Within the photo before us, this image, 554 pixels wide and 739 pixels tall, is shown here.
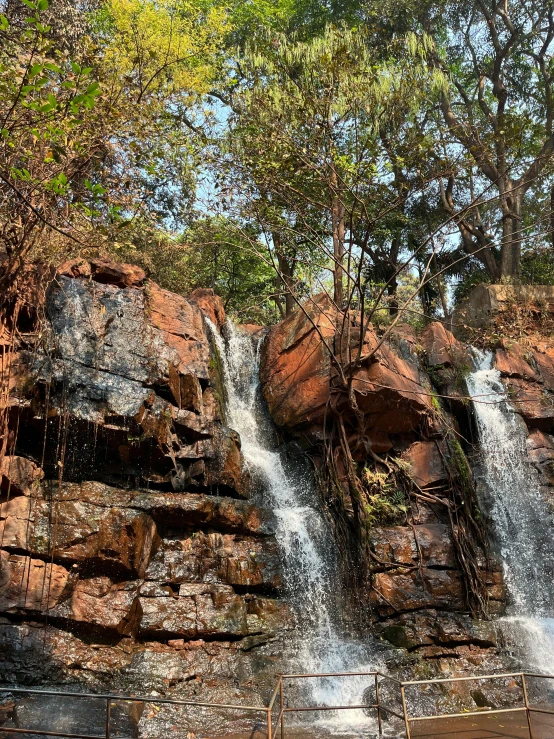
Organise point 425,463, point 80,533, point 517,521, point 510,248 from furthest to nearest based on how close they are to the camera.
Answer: point 510,248 < point 517,521 < point 425,463 < point 80,533

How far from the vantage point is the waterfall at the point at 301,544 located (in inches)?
332

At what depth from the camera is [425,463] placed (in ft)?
39.9

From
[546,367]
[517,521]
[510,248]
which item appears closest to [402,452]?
[517,521]

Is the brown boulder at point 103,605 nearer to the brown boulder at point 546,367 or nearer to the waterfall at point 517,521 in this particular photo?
the waterfall at point 517,521

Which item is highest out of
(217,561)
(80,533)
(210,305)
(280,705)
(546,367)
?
(210,305)

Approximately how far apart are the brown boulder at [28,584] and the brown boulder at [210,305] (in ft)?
21.9

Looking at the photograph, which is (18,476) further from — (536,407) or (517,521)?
(536,407)

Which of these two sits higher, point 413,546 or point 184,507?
point 184,507

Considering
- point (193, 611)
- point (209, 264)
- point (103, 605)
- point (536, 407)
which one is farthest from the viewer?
point (209, 264)

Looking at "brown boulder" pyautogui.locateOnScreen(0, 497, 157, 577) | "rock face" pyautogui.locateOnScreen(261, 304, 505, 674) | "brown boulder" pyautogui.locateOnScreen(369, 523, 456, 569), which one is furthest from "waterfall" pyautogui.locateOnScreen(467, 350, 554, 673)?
"brown boulder" pyautogui.locateOnScreen(0, 497, 157, 577)

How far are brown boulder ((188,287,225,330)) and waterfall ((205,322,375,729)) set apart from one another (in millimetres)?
330

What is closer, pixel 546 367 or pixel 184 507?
pixel 184 507

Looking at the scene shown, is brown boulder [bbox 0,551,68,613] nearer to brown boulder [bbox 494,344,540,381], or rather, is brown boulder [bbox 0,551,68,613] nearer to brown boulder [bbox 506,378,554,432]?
brown boulder [bbox 506,378,554,432]

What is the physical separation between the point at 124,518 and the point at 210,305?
6158mm
